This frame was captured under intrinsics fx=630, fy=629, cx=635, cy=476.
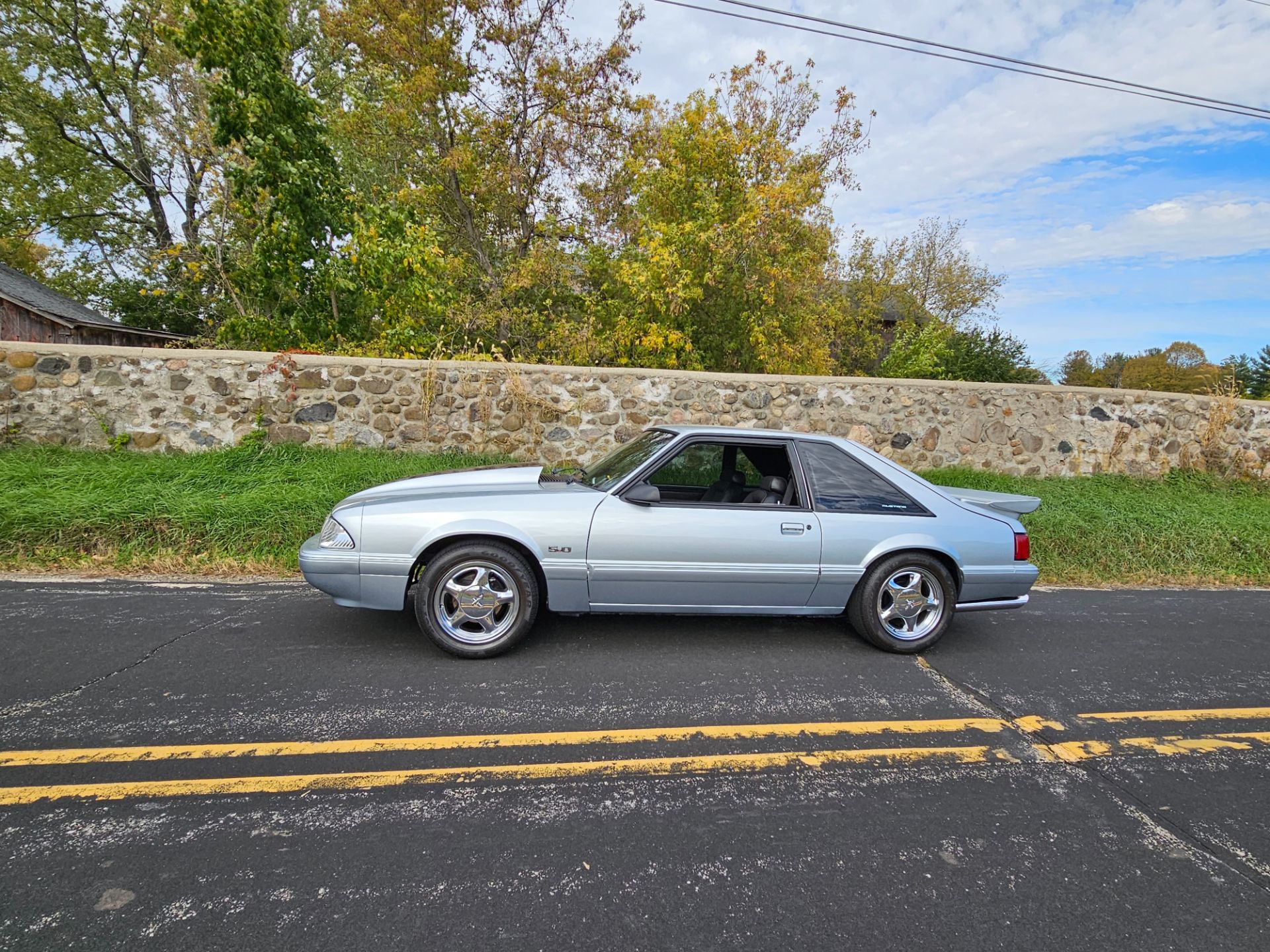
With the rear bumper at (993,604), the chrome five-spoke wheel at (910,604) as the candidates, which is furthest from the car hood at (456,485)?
the rear bumper at (993,604)

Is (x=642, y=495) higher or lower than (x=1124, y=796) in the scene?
higher

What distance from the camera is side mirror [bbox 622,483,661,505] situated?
3939 mm

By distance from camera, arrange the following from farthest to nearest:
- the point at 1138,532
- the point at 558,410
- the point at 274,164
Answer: the point at 274,164
the point at 558,410
the point at 1138,532

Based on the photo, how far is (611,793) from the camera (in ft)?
8.38

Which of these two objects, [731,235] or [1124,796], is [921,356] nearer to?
[731,235]

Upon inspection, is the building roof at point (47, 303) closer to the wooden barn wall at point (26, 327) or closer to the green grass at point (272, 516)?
the wooden barn wall at point (26, 327)

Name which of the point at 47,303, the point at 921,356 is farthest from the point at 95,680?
the point at 47,303

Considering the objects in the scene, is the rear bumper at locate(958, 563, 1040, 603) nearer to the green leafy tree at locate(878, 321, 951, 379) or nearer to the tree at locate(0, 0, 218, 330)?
the green leafy tree at locate(878, 321, 951, 379)

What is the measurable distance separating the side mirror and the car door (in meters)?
0.03

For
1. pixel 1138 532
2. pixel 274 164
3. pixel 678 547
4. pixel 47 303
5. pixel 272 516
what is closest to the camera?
pixel 678 547

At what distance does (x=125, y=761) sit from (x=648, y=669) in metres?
2.48

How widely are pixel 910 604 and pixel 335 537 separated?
12.1ft

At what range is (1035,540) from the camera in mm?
6910

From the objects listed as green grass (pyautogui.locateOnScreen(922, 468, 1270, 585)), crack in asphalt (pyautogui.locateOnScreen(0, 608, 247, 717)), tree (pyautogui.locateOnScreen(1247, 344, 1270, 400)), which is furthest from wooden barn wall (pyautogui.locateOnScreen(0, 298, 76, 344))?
tree (pyautogui.locateOnScreen(1247, 344, 1270, 400))
